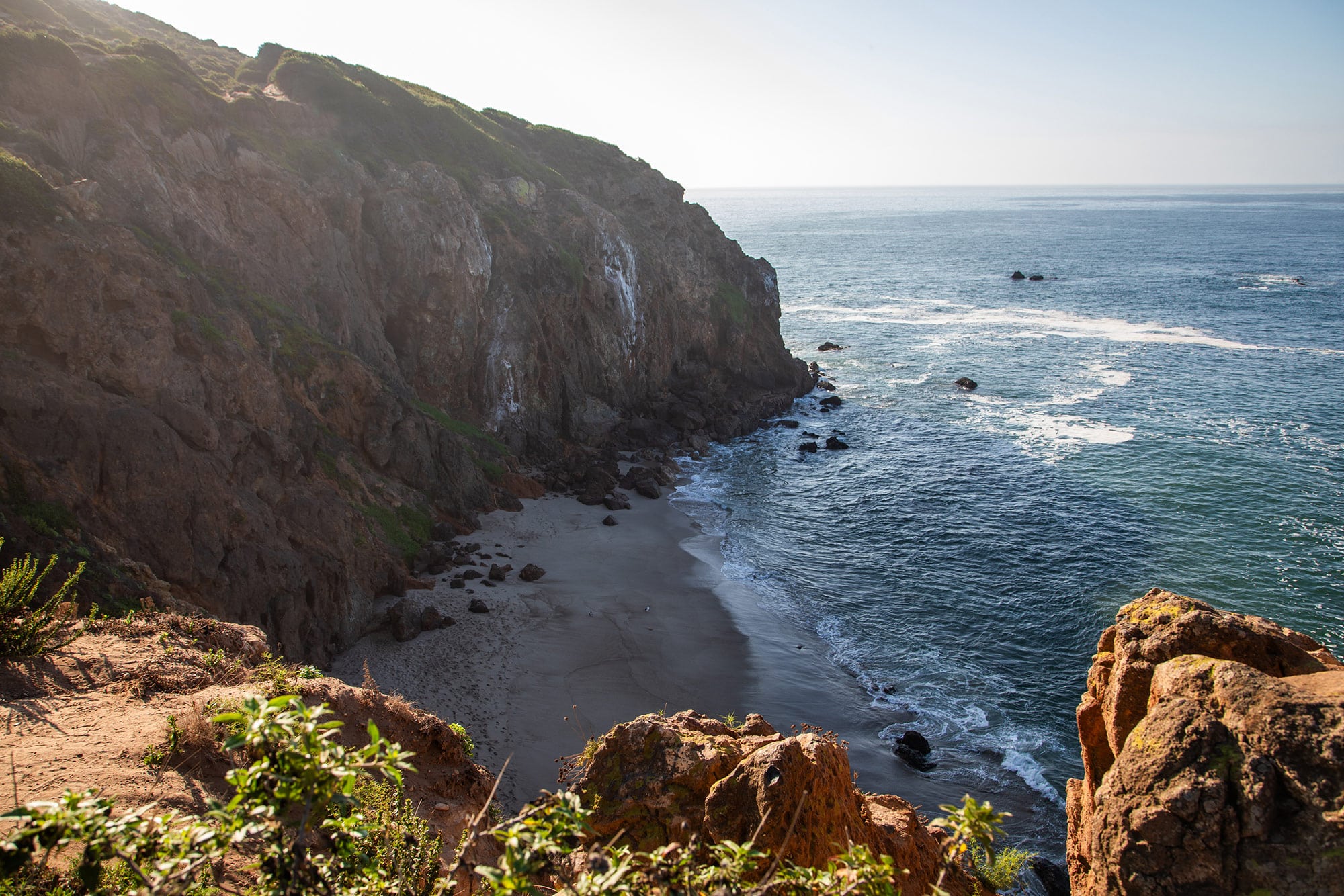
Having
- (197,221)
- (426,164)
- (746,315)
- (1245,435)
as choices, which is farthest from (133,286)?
(1245,435)

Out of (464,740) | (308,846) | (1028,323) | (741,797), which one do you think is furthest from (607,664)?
(1028,323)

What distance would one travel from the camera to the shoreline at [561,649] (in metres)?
21.9

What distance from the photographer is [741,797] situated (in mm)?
9695

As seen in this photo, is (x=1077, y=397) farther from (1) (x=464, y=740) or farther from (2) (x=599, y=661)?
(1) (x=464, y=740)

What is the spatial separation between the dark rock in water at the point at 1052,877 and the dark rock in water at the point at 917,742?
430 cm

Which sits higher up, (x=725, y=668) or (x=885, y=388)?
(x=885, y=388)

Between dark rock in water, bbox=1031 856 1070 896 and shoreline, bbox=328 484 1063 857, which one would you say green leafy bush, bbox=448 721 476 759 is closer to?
shoreline, bbox=328 484 1063 857

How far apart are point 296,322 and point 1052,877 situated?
32.6 metres

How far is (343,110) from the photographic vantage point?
4638 centimetres

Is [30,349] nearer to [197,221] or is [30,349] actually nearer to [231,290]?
[231,290]

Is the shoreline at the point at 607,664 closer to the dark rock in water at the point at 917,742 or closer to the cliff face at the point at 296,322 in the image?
the dark rock in water at the point at 917,742

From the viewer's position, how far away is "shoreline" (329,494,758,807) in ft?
71.8

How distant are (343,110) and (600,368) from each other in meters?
23.1

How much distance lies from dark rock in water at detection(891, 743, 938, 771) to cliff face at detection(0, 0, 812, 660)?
59.7 feet
